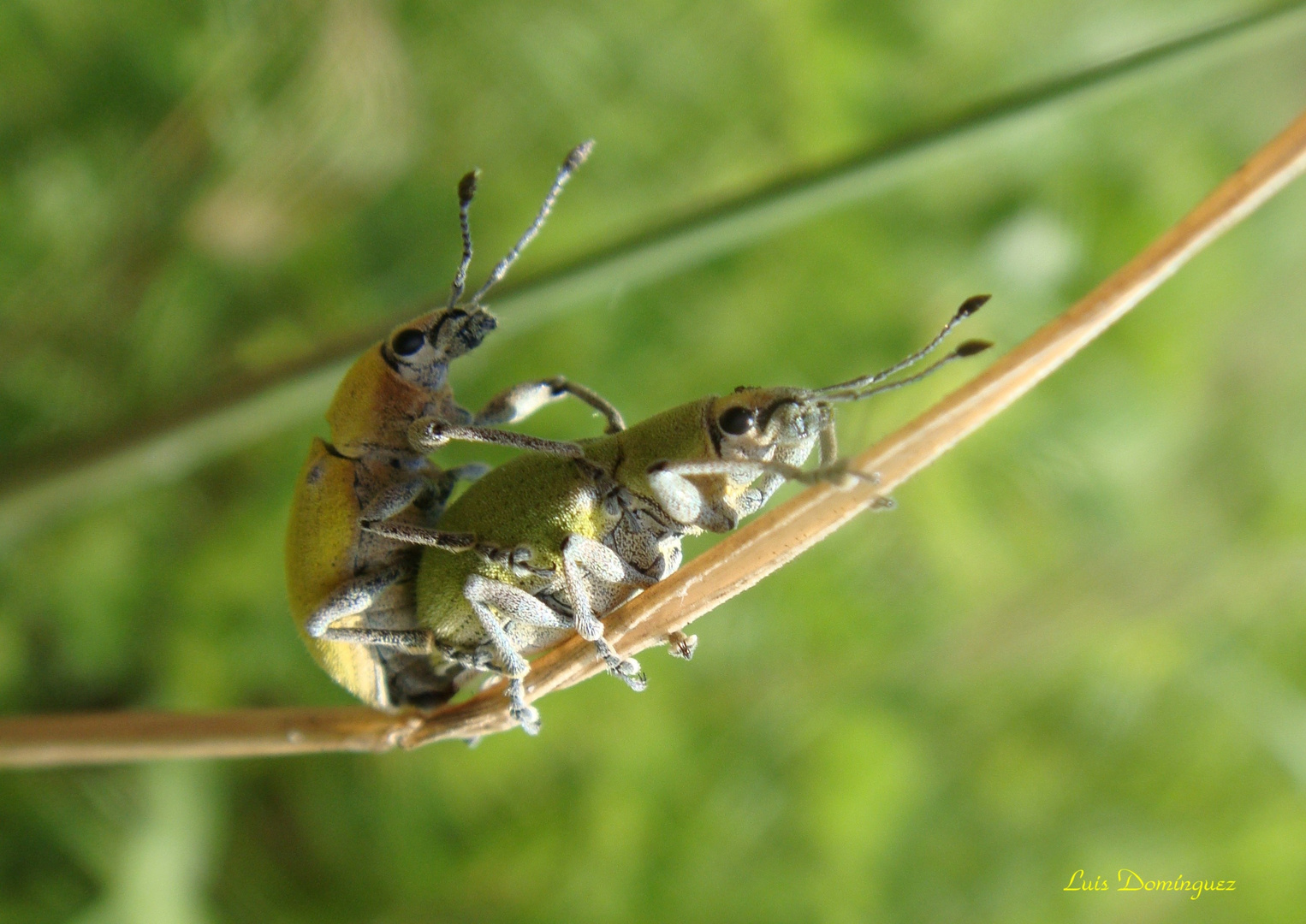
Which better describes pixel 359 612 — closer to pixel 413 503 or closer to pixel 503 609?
pixel 413 503

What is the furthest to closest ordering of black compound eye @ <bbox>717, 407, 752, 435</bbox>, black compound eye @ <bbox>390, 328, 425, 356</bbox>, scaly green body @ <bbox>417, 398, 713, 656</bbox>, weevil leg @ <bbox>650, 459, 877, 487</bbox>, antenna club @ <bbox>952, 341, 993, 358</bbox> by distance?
black compound eye @ <bbox>390, 328, 425, 356</bbox> < scaly green body @ <bbox>417, 398, 713, 656</bbox> < black compound eye @ <bbox>717, 407, 752, 435</bbox> < antenna club @ <bbox>952, 341, 993, 358</bbox> < weevil leg @ <bbox>650, 459, 877, 487</bbox>

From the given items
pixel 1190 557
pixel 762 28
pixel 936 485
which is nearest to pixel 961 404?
pixel 936 485

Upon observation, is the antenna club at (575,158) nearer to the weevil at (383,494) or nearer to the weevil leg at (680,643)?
the weevil at (383,494)

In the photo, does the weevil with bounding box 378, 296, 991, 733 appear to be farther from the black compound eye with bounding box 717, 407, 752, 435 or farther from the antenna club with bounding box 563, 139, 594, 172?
the antenna club with bounding box 563, 139, 594, 172

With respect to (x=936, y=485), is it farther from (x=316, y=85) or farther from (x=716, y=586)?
(x=316, y=85)

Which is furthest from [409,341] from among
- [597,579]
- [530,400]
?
[597,579]

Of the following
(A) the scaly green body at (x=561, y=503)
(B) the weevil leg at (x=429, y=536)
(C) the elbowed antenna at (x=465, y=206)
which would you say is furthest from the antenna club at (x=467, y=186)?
(B) the weevil leg at (x=429, y=536)

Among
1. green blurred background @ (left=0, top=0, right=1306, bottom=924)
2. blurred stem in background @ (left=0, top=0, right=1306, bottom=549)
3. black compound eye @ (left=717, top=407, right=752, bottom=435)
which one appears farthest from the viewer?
green blurred background @ (left=0, top=0, right=1306, bottom=924)
